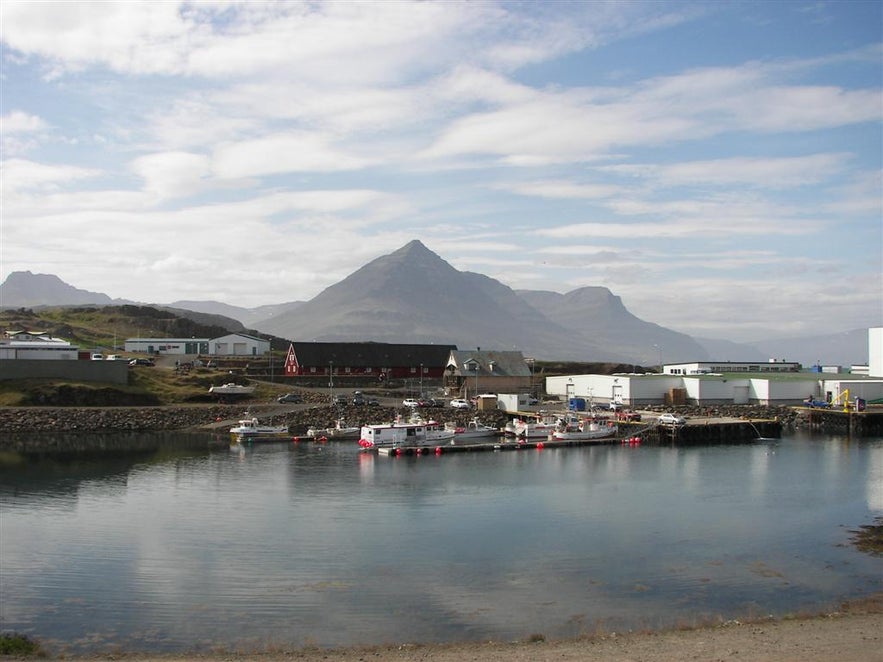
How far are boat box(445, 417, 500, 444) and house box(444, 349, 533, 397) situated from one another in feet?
56.8

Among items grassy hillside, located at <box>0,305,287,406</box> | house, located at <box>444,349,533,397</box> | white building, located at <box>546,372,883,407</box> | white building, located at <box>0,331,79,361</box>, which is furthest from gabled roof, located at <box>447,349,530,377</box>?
white building, located at <box>0,331,79,361</box>

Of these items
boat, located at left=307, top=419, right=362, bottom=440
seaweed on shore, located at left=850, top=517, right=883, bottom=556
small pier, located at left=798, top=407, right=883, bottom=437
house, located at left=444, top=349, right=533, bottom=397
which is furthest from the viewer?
house, located at left=444, top=349, right=533, bottom=397

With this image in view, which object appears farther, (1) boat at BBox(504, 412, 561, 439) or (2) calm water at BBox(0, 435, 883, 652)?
(1) boat at BBox(504, 412, 561, 439)

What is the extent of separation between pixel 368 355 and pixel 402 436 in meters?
35.4

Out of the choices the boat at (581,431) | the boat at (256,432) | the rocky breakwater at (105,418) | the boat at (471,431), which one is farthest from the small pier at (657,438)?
the rocky breakwater at (105,418)

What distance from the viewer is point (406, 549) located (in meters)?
25.5

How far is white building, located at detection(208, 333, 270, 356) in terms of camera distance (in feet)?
321

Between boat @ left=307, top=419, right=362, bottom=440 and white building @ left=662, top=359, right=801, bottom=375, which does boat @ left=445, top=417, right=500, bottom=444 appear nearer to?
boat @ left=307, top=419, right=362, bottom=440

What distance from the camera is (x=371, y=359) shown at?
85.1 metres

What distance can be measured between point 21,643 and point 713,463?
1469 inches

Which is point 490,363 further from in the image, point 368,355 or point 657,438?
point 657,438

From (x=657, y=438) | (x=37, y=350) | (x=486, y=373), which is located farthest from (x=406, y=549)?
(x=486, y=373)

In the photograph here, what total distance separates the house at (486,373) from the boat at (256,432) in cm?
2433

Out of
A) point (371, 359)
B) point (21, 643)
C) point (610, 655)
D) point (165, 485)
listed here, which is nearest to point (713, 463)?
point (165, 485)
